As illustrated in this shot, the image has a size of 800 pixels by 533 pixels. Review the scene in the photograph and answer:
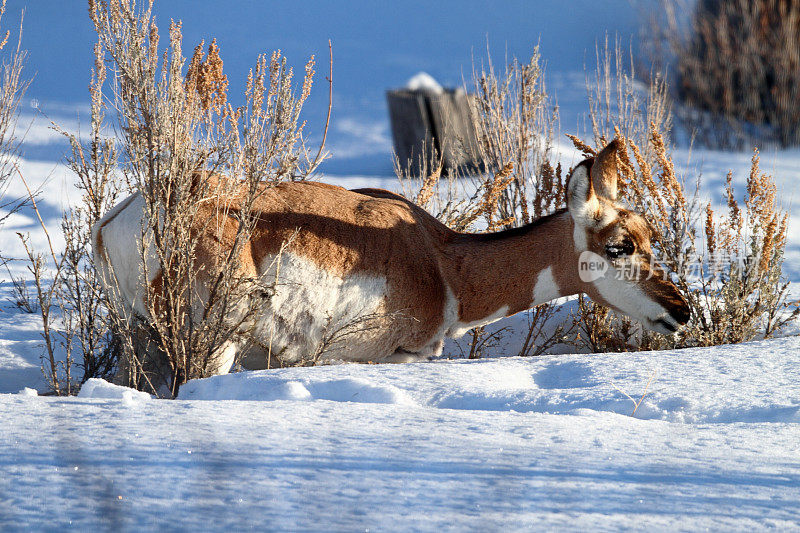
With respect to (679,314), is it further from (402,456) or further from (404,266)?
(402,456)

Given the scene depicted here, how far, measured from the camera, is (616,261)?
4.11 meters

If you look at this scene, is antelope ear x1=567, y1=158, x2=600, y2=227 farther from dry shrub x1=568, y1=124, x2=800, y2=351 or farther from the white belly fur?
the white belly fur

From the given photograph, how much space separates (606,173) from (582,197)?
0.26 metres

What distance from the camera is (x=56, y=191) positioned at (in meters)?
10.5

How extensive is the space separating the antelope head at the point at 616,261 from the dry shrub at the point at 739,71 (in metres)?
9.54

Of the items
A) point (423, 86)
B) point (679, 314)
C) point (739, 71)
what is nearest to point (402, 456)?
point (679, 314)

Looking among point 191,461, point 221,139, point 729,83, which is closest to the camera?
point 191,461

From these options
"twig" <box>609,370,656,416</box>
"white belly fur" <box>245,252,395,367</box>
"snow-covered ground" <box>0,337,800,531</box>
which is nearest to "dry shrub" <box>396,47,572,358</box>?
"white belly fur" <box>245,252,395,367</box>

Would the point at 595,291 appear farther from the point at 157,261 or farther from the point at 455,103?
the point at 455,103

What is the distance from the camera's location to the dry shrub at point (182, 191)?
3.26 meters

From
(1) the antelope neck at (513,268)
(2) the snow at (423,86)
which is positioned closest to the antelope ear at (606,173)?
(1) the antelope neck at (513,268)

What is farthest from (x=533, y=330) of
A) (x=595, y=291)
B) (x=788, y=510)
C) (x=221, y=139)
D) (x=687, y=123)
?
(x=687, y=123)

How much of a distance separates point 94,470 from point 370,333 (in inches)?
77.5

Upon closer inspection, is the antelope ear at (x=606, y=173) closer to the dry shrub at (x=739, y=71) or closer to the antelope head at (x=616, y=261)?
the antelope head at (x=616, y=261)
